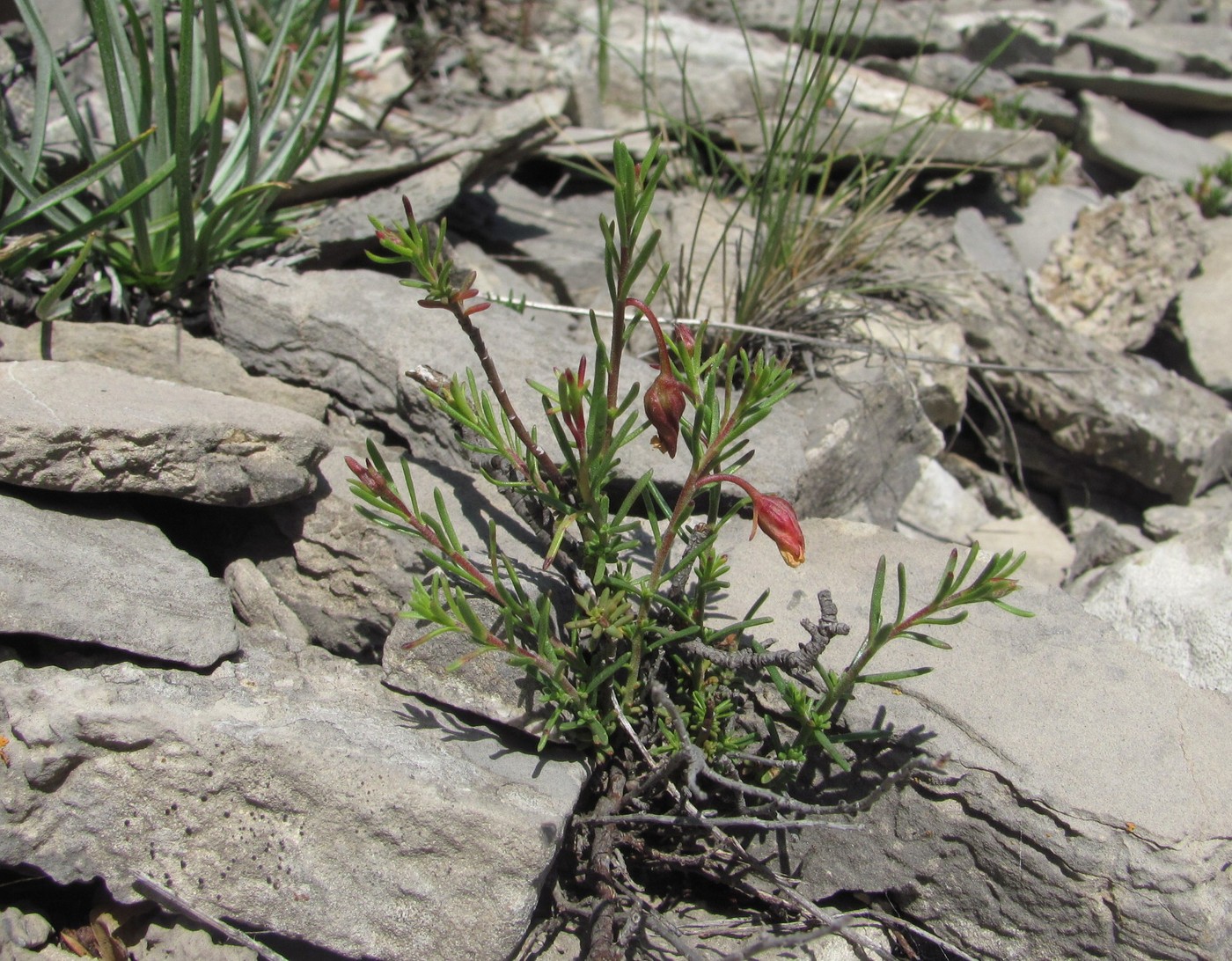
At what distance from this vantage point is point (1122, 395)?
3.92m

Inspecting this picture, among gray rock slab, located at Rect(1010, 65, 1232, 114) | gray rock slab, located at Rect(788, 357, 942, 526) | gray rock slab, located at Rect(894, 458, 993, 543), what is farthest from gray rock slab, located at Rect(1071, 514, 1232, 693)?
gray rock slab, located at Rect(1010, 65, 1232, 114)

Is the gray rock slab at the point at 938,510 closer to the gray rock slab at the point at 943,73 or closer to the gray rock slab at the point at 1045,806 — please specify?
the gray rock slab at the point at 1045,806

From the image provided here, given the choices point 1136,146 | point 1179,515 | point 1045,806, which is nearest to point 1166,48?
point 1136,146

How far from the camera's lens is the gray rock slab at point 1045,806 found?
2.16 meters

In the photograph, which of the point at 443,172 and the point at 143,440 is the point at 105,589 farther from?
the point at 443,172

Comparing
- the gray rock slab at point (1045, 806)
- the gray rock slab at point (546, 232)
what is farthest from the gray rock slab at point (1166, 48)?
the gray rock slab at point (1045, 806)

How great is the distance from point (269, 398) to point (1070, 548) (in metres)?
3.04

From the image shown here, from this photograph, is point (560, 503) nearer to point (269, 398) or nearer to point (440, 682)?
point (440, 682)

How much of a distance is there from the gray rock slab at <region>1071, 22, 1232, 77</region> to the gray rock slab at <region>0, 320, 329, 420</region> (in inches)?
220

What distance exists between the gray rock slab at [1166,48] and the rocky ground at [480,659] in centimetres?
240

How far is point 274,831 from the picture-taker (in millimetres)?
2129

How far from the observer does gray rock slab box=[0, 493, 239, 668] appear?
2211mm

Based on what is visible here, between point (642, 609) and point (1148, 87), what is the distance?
5.25 m

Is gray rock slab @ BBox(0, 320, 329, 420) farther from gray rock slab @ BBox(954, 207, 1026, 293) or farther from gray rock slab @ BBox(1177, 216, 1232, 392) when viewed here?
gray rock slab @ BBox(1177, 216, 1232, 392)
